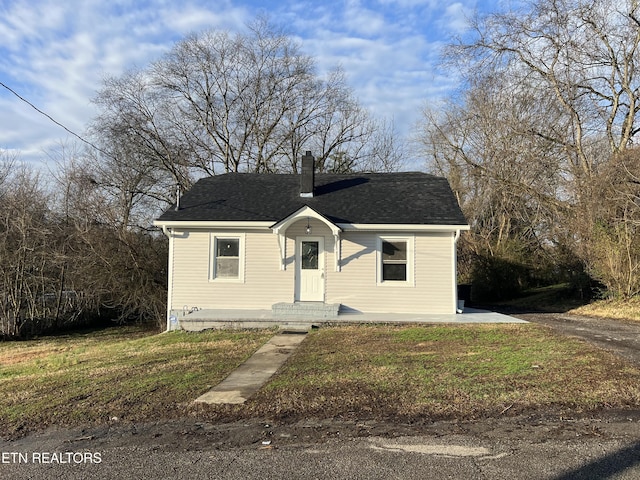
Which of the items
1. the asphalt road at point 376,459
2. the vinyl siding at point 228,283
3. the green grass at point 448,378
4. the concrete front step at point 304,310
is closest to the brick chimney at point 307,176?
the vinyl siding at point 228,283

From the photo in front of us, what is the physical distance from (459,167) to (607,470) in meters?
25.6

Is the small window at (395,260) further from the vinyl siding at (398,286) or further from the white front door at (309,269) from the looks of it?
the white front door at (309,269)

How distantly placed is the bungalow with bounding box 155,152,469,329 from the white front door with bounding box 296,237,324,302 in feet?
0.09

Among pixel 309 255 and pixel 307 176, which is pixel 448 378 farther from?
pixel 307 176

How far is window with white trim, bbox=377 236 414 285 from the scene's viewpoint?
1245 cm

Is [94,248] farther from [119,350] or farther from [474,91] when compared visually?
[474,91]

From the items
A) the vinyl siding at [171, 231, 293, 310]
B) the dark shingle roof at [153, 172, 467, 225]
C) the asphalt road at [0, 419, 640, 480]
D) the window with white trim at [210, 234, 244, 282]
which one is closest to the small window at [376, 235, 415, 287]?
the dark shingle roof at [153, 172, 467, 225]

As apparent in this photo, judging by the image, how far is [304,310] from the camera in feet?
38.5

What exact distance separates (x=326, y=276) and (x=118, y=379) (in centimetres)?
695

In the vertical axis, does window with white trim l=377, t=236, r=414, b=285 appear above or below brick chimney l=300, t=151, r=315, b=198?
below

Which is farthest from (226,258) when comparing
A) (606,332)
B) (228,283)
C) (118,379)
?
(606,332)

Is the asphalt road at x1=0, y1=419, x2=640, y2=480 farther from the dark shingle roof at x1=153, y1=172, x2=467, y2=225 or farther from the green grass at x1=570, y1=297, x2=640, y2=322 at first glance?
the green grass at x1=570, y1=297, x2=640, y2=322

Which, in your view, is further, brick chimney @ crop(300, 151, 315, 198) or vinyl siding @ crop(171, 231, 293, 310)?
brick chimney @ crop(300, 151, 315, 198)

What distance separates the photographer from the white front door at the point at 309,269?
12688 millimetres
